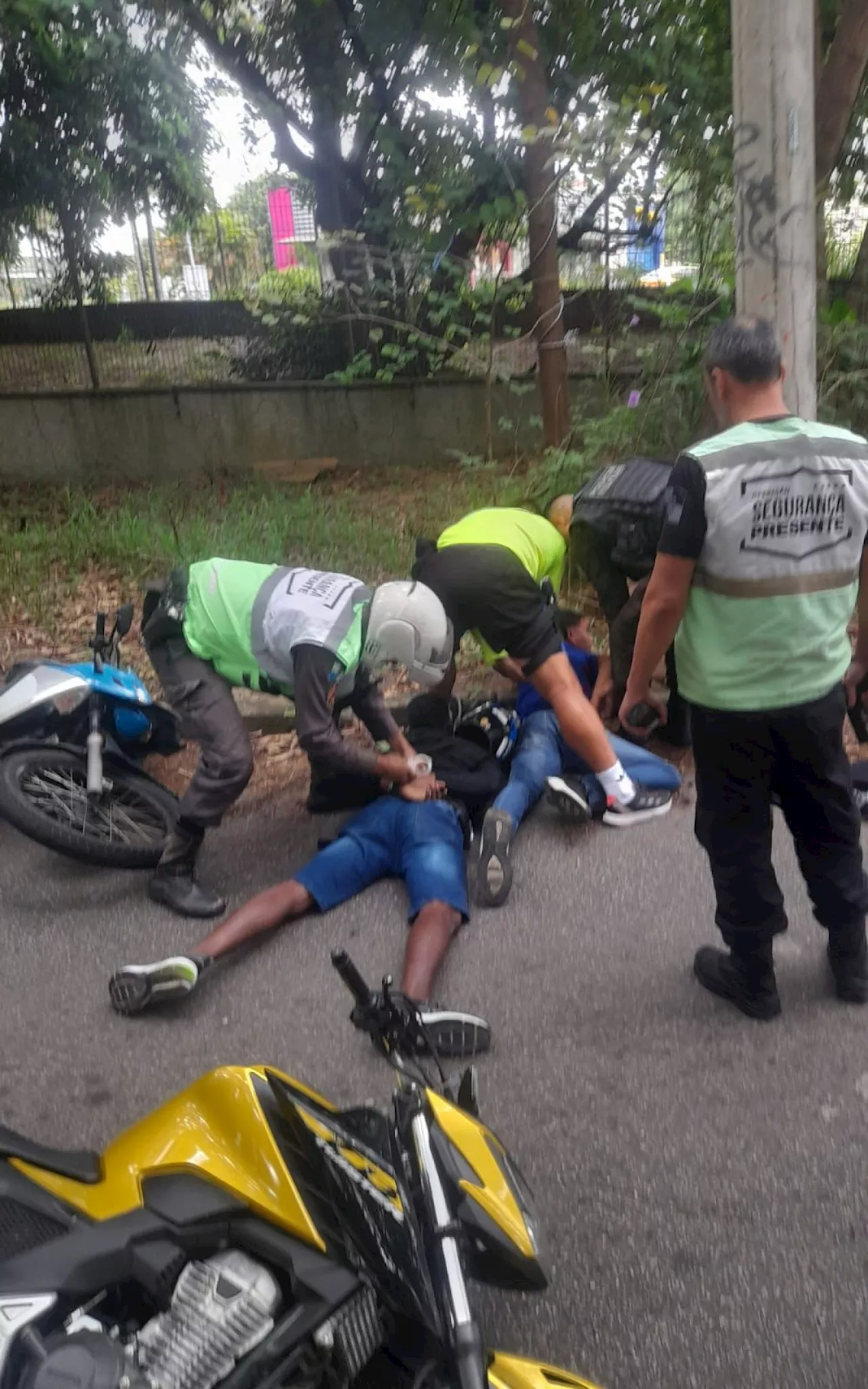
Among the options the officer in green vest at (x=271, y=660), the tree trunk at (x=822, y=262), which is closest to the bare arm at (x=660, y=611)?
the officer in green vest at (x=271, y=660)

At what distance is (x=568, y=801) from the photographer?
410cm

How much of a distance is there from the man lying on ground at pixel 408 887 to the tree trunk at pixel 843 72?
4.39 m

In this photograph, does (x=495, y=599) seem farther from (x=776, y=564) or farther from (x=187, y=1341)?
(x=187, y=1341)

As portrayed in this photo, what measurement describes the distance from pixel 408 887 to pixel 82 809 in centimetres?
144

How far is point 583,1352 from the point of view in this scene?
2104mm

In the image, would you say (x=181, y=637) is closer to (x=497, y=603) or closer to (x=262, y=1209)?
(x=497, y=603)

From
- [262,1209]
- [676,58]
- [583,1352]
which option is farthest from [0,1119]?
[676,58]

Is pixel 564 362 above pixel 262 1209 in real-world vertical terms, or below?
above

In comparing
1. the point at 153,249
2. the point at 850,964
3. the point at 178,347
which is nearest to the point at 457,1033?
the point at 850,964

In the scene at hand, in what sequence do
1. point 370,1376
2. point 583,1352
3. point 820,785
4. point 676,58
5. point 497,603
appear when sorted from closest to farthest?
1. point 370,1376
2. point 583,1352
3. point 820,785
4. point 497,603
5. point 676,58

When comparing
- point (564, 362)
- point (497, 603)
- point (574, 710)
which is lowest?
point (574, 710)

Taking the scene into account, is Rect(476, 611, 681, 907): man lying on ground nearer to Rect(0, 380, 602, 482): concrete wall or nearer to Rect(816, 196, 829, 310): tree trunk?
Rect(816, 196, 829, 310): tree trunk

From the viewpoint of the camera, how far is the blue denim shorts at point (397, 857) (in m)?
3.54

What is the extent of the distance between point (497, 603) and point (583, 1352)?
9.23ft
